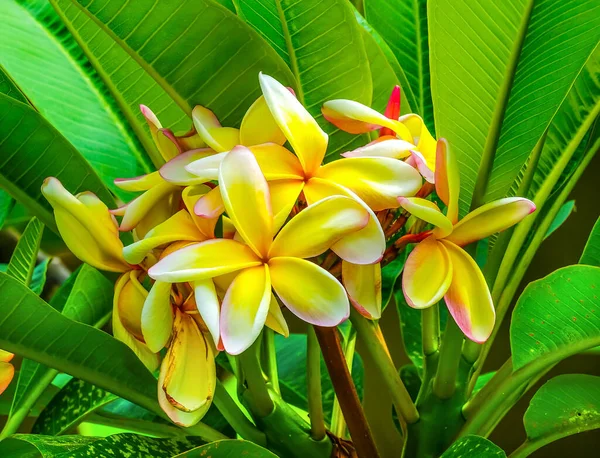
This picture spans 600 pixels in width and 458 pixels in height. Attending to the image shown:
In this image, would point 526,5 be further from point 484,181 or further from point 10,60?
point 10,60

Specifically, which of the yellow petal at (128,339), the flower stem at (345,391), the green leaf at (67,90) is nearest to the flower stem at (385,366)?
the flower stem at (345,391)

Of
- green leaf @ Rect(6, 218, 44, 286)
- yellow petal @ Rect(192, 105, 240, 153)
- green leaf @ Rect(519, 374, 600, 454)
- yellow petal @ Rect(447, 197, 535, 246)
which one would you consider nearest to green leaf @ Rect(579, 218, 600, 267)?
green leaf @ Rect(519, 374, 600, 454)

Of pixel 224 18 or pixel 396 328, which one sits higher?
pixel 224 18

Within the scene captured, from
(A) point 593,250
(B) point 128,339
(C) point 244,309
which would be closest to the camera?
(C) point 244,309

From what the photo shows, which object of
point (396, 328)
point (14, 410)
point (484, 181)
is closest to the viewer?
point (484, 181)

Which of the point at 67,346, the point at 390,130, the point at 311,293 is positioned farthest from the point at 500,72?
the point at 67,346

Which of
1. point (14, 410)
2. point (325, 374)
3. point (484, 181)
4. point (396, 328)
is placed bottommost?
point (396, 328)

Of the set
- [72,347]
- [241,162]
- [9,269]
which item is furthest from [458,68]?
[9,269]

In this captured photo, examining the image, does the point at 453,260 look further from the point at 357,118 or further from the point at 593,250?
the point at 593,250
